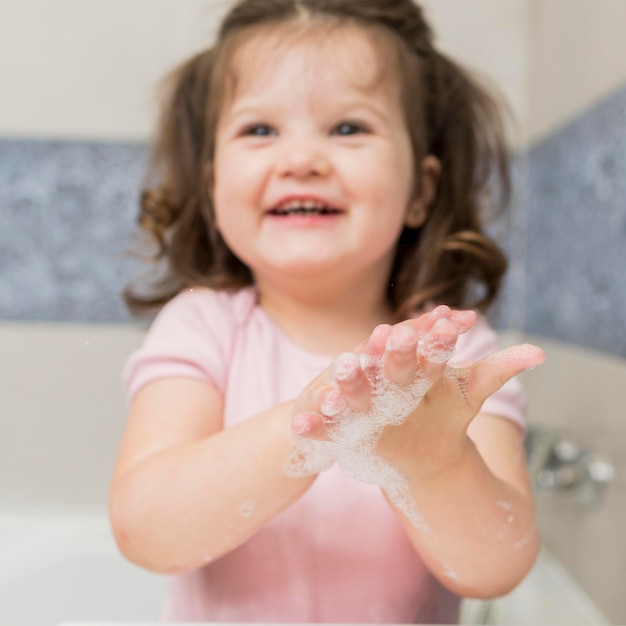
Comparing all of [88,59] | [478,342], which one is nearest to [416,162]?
[478,342]

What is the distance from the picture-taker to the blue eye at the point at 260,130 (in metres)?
0.48

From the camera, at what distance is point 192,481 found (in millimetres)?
499

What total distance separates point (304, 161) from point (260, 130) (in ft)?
0.16

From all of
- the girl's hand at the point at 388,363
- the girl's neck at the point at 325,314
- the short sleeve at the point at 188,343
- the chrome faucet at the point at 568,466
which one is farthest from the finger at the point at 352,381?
the chrome faucet at the point at 568,466

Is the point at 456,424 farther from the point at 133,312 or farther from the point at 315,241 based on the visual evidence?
the point at 133,312

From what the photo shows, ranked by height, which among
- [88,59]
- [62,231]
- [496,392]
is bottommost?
[496,392]

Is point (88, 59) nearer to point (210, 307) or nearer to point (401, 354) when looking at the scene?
point (210, 307)

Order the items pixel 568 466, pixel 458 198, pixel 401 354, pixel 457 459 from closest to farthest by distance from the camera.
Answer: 1. pixel 401 354
2. pixel 457 459
3. pixel 458 198
4. pixel 568 466

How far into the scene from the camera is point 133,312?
0.55 metres

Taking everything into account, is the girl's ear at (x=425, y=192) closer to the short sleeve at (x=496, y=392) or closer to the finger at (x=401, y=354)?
the short sleeve at (x=496, y=392)

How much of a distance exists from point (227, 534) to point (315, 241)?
0.67 feet

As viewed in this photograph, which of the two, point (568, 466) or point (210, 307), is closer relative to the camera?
point (210, 307)

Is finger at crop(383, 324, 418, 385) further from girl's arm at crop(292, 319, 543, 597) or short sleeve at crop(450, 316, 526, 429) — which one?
short sleeve at crop(450, 316, 526, 429)

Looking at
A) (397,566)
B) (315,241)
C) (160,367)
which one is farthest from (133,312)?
(397,566)
